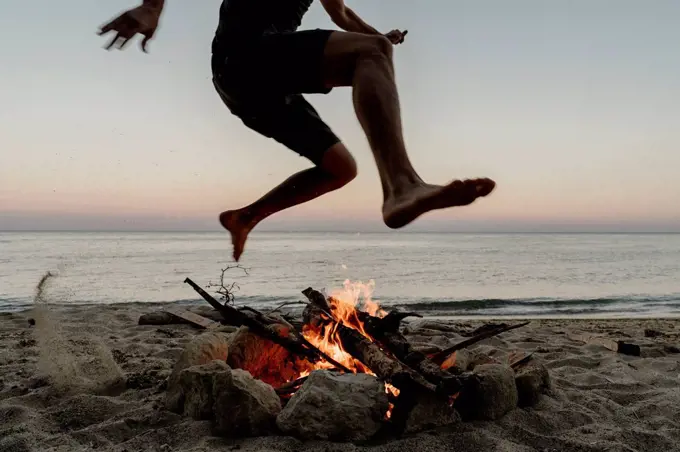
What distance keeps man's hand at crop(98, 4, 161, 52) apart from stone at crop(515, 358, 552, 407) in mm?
2655

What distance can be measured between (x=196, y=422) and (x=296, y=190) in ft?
4.34

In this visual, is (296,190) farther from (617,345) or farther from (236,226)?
(617,345)

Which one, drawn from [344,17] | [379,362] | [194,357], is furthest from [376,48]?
[194,357]

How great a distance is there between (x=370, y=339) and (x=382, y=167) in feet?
5.11

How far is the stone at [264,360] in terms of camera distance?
10.9ft

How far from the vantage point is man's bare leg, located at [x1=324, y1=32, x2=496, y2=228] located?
182 cm

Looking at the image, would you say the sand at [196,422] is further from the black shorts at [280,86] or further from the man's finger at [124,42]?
the man's finger at [124,42]

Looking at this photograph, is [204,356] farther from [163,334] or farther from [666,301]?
[666,301]

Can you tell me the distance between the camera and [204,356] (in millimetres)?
3188

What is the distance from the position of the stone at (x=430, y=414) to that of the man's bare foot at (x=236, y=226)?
48.4 inches

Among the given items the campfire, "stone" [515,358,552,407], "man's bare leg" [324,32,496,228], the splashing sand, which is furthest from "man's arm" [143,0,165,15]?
"stone" [515,358,552,407]

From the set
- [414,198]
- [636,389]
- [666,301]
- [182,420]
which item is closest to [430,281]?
[666,301]

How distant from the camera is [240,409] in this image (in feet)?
8.45

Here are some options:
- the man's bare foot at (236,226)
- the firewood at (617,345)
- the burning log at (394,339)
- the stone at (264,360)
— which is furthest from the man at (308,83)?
the firewood at (617,345)
